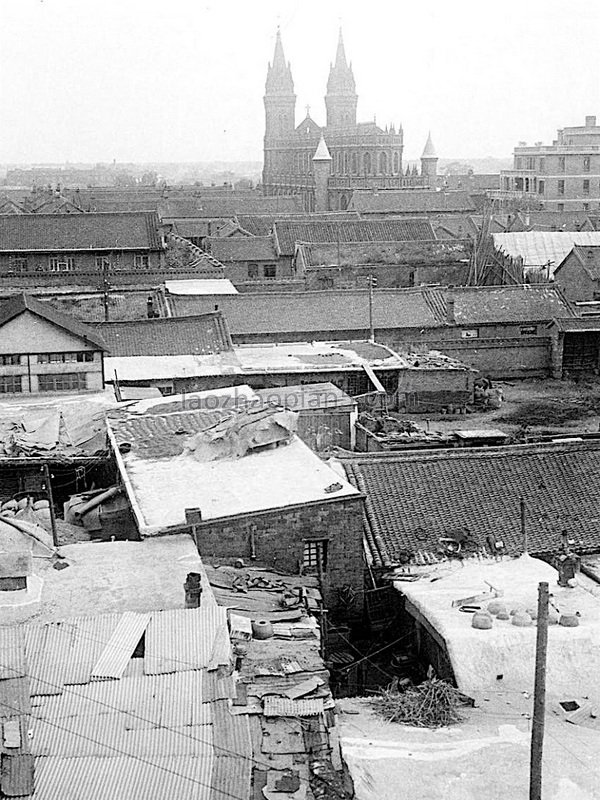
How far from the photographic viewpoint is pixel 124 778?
1088 centimetres

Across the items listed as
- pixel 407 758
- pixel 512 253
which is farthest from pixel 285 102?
pixel 407 758

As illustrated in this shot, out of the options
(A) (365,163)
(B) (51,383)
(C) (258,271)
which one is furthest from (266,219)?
(B) (51,383)

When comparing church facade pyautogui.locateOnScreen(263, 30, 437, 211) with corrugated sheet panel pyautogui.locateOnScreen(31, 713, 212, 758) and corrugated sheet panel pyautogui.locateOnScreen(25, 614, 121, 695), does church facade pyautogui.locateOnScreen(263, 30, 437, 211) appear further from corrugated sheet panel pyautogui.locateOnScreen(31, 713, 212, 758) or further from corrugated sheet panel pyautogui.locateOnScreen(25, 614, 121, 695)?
corrugated sheet panel pyautogui.locateOnScreen(31, 713, 212, 758)

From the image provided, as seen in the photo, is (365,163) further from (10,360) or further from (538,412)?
(10,360)

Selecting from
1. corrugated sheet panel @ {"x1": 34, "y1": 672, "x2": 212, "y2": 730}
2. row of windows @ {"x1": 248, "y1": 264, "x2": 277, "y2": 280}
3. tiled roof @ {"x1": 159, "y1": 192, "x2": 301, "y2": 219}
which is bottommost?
corrugated sheet panel @ {"x1": 34, "y1": 672, "x2": 212, "y2": 730}

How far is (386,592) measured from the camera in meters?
19.0

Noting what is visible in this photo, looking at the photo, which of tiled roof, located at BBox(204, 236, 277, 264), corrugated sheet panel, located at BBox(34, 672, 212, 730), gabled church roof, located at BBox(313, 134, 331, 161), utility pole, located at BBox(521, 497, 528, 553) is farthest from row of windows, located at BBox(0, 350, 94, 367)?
gabled church roof, located at BBox(313, 134, 331, 161)

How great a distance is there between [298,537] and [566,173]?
8567 cm

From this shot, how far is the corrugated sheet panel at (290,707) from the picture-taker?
39.7 feet

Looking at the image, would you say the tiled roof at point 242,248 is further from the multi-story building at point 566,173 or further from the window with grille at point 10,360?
the multi-story building at point 566,173

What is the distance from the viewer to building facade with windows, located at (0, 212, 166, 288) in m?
51.9

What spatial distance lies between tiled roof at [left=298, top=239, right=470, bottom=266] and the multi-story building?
3144cm

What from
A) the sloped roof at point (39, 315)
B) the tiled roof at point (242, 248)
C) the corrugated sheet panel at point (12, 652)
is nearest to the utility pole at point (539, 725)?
the corrugated sheet panel at point (12, 652)

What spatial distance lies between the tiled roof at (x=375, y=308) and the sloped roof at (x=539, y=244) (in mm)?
13212
